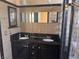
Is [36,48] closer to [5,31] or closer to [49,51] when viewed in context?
[49,51]

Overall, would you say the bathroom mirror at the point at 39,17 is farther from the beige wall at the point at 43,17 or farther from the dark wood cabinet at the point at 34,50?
the dark wood cabinet at the point at 34,50

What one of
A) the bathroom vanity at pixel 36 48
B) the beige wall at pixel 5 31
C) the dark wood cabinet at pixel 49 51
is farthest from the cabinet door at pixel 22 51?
the dark wood cabinet at pixel 49 51

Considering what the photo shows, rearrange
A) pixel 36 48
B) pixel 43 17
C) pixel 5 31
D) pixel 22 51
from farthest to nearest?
1. pixel 43 17
2. pixel 22 51
3. pixel 36 48
4. pixel 5 31

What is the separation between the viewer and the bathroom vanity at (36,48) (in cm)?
252

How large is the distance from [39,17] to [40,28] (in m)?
0.34

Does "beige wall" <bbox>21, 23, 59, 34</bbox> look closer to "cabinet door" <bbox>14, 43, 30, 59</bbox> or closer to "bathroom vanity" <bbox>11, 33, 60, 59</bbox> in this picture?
"bathroom vanity" <bbox>11, 33, 60, 59</bbox>

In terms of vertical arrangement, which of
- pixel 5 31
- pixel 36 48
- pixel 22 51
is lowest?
pixel 22 51

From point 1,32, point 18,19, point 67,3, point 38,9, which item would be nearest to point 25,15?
point 18,19

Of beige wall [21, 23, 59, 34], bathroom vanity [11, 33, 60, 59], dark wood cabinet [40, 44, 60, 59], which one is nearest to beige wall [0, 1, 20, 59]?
bathroom vanity [11, 33, 60, 59]

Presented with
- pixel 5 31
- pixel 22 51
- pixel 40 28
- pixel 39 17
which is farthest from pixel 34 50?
pixel 39 17

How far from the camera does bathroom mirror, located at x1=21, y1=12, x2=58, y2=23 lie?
2.91 meters

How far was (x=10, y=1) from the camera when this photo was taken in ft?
8.80

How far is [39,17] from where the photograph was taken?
3.00m

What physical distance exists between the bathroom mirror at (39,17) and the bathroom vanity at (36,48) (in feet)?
1.55
